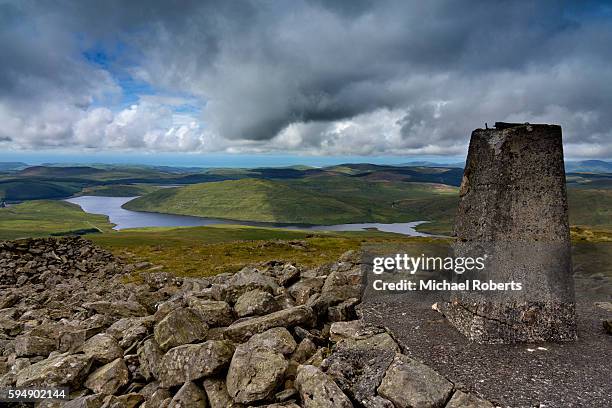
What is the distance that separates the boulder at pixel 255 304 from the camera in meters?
14.3

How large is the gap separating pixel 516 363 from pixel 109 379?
11.9 meters

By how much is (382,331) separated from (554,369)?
4632mm

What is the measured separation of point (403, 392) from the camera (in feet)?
30.0

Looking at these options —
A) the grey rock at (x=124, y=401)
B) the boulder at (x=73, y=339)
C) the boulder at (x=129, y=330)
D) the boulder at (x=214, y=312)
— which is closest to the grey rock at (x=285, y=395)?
the grey rock at (x=124, y=401)

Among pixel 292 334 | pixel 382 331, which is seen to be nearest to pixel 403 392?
pixel 382 331

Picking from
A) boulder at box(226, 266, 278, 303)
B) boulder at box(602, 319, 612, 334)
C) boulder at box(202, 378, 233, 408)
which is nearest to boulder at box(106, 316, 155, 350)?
boulder at box(226, 266, 278, 303)

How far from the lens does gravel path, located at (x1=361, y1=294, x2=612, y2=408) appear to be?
941 centimetres

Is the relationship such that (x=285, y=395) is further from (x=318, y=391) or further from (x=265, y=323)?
(x=265, y=323)

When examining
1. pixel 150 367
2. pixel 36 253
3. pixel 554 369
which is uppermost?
pixel 554 369

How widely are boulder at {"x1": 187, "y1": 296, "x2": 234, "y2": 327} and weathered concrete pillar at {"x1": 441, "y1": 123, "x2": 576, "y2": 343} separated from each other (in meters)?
8.18

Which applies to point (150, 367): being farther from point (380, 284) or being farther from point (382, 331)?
point (380, 284)

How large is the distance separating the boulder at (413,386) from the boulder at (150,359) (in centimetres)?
677

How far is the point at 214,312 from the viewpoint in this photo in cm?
1425

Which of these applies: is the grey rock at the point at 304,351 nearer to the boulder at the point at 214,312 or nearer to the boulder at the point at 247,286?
the boulder at the point at 214,312
